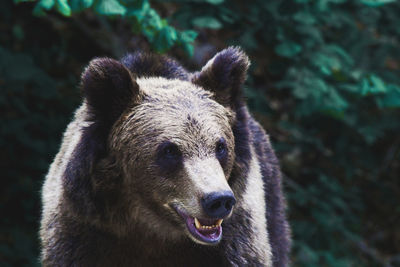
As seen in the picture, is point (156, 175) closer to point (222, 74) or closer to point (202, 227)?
point (202, 227)

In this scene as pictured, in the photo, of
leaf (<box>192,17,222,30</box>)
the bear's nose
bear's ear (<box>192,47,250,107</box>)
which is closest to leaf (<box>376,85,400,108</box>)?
leaf (<box>192,17,222,30</box>)

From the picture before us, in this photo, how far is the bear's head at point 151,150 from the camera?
10.6 feet

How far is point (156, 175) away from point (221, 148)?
0.37m

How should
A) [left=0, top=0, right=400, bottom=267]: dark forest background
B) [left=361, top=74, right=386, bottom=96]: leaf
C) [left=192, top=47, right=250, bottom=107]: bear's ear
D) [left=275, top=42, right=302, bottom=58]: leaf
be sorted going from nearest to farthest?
1. [left=192, top=47, right=250, bottom=107]: bear's ear
2. [left=361, top=74, right=386, bottom=96]: leaf
3. [left=275, top=42, right=302, bottom=58]: leaf
4. [left=0, top=0, right=400, bottom=267]: dark forest background

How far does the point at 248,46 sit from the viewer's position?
5859mm

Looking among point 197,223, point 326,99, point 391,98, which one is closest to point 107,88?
point 197,223

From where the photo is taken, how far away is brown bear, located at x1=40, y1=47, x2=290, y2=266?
3.23m

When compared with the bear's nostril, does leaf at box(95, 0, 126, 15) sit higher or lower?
higher

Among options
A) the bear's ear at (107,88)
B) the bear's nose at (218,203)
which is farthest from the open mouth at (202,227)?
the bear's ear at (107,88)

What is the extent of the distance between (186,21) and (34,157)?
225 centimetres

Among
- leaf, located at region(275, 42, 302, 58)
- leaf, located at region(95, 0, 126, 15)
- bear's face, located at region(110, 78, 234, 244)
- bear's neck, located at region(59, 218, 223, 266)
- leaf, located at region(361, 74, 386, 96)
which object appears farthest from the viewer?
leaf, located at region(275, 42, 302, 58)

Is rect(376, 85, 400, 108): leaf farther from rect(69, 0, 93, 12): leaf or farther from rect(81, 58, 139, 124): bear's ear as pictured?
rect(81, 58, 139, 124): bear's ear

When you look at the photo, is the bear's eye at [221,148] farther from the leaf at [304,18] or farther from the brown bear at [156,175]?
the leaf at [304,18]

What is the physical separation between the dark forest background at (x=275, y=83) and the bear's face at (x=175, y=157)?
1214 millimetres
